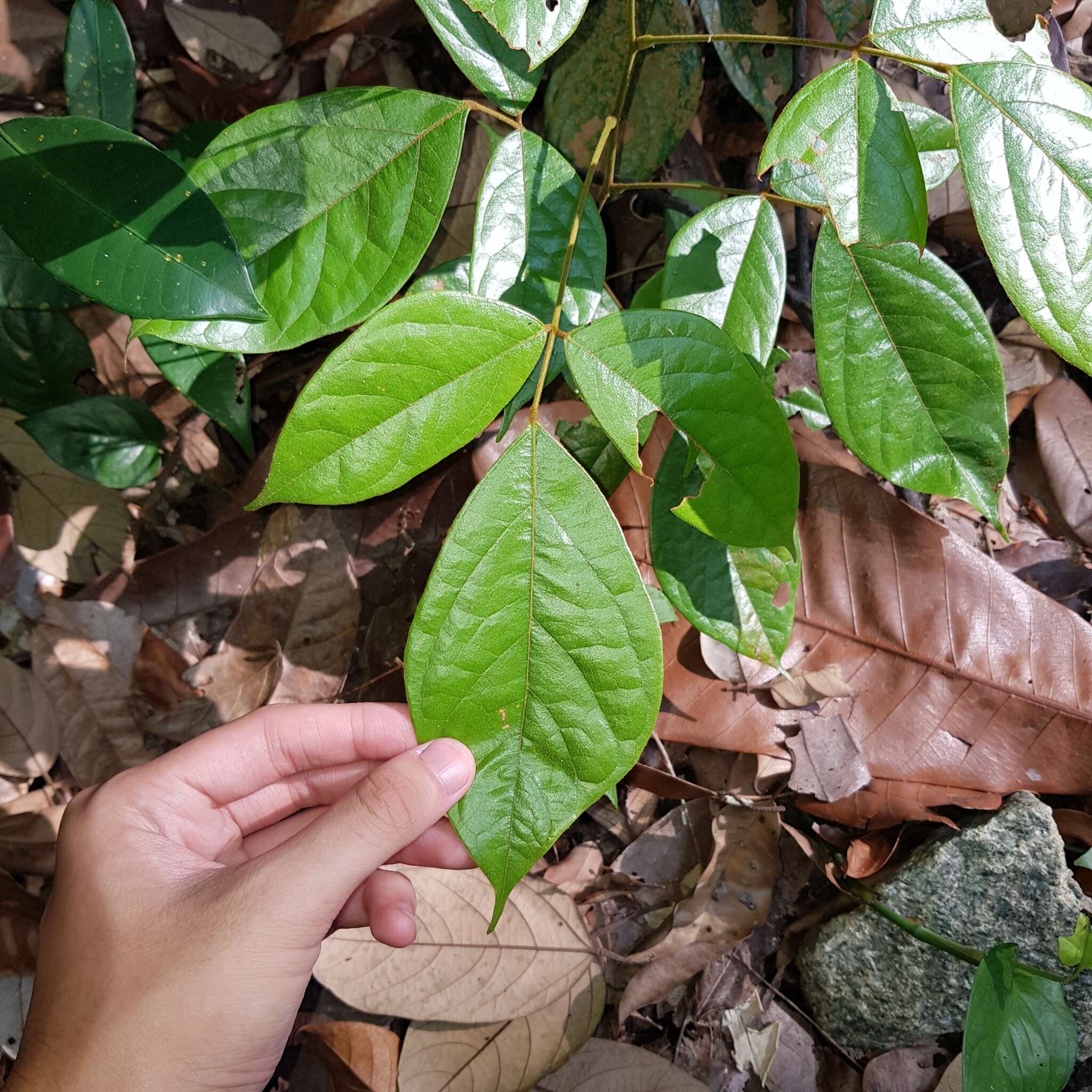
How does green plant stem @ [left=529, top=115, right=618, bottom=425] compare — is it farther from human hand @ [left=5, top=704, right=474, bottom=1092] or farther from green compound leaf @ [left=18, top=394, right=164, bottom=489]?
green compound leaf @ [left=18, top=394, right=164, bottom=489]

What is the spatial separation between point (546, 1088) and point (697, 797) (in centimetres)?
60

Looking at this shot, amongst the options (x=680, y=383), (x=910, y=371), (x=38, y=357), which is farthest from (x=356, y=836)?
(x=38, y=357)

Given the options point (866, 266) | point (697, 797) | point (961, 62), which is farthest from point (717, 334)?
point (697, 797)

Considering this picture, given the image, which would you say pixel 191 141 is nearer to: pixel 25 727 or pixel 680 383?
pixel 680 383

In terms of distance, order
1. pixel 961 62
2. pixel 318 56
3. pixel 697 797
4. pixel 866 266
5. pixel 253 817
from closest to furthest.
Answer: pixel 961 62 → pixel 866 266 → pixel 253 817 → pixel 697 797 → pixel 318 56

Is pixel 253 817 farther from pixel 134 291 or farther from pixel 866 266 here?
pixel 866 266

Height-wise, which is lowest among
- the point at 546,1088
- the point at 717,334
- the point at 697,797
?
the point at 546,1088

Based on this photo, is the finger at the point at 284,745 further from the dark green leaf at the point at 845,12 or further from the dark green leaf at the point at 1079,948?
the dark green leaf at the point at 845,12

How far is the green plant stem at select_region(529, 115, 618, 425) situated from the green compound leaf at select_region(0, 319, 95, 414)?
1.05m

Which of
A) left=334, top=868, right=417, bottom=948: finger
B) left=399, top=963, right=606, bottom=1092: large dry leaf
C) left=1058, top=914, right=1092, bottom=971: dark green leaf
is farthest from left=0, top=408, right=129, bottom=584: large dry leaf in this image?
left=1058, top=914, right=1092, bottom=971: dark green leaf

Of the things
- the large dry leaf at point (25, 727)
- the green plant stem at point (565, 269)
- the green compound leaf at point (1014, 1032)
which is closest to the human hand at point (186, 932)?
the green plant stem at point (565, 269)

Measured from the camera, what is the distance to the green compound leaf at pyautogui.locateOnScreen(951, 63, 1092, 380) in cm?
72

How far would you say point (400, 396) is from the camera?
0.75 metres

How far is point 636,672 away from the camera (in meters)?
0.78
